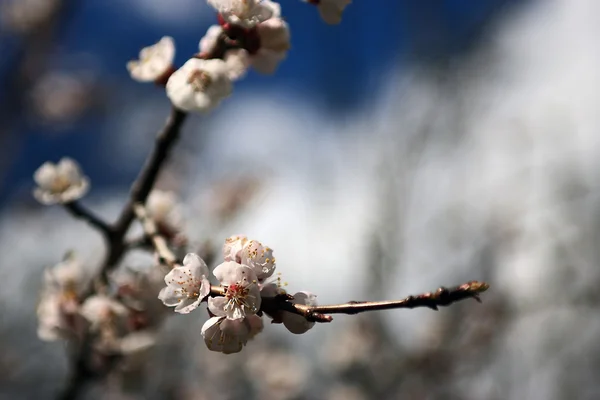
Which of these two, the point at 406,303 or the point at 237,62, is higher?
the point at 237,62

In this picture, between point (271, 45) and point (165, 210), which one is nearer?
point (271, 45)

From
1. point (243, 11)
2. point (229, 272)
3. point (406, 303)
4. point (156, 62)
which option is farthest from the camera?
point (156, 62)

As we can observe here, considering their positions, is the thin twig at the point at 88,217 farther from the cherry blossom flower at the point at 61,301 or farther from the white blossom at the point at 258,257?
the white blossom at the point at 258,257

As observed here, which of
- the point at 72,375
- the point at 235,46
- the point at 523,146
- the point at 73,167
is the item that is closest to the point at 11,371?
the point at 72,375

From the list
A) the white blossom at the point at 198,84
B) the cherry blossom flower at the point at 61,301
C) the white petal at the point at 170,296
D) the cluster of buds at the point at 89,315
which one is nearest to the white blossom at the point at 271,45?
the white blossom at the point at 198,84

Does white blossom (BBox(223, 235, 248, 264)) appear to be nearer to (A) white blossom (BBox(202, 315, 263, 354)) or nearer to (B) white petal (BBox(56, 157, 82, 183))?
(A) white blossom (BBox(202, 315, 263, 354))

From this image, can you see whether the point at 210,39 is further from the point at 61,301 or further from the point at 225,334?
the point at 61,301

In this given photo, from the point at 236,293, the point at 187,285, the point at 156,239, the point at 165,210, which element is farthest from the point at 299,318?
the point at 165,210
